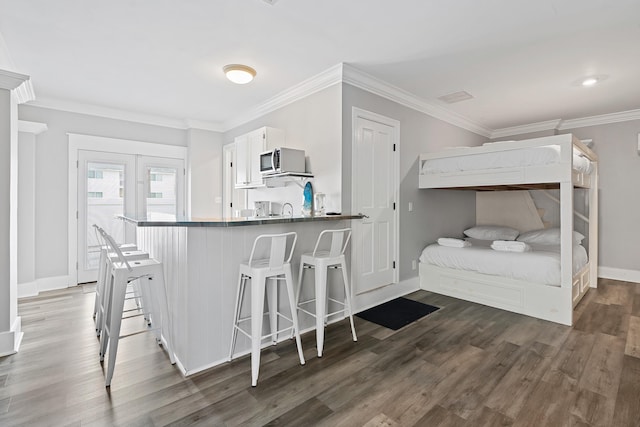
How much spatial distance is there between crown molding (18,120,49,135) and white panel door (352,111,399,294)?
392cm

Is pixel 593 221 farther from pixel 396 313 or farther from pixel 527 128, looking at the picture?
pixel 396 313

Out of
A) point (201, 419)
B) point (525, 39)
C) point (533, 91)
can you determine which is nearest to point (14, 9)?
point (201, 419)

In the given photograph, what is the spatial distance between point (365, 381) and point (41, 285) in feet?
14.7

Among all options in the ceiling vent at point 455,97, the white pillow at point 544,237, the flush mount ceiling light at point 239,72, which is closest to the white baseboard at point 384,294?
the white pillow at point 544,237

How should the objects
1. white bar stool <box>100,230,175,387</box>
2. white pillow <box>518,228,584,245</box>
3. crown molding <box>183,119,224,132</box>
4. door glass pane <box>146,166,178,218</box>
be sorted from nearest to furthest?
white bar stool <box>100,230,175,387</box> → white pillow <box>518,228,584,245</box> → door glass pane <box>146,166,178,218</box> → crown molding <box>183,119,224,132</box>

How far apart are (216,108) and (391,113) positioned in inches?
102

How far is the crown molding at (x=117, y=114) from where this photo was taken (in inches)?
163

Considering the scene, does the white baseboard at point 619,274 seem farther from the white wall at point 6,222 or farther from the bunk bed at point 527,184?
the white wall at point 6,222

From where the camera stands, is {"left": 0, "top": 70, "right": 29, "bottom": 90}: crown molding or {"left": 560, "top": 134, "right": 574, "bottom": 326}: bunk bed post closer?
{"left": 0, "top": 70, "right": 29, "bottom": 90}: crown molding

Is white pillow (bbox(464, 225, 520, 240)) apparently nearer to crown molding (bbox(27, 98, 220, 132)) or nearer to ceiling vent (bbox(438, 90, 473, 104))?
ceiling vent (bbox(438, 90, 473, 104))

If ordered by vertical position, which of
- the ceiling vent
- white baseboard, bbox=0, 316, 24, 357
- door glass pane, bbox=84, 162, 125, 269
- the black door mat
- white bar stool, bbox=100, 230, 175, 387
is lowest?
the black door mat

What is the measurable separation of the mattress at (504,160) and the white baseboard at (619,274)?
1.94 metres

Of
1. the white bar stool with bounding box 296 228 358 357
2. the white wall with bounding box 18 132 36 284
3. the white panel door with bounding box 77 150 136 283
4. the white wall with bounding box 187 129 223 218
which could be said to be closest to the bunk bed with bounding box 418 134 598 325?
the white bar stool with bounding box 296 228 358 357

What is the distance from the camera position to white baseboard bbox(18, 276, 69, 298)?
3.79 m
